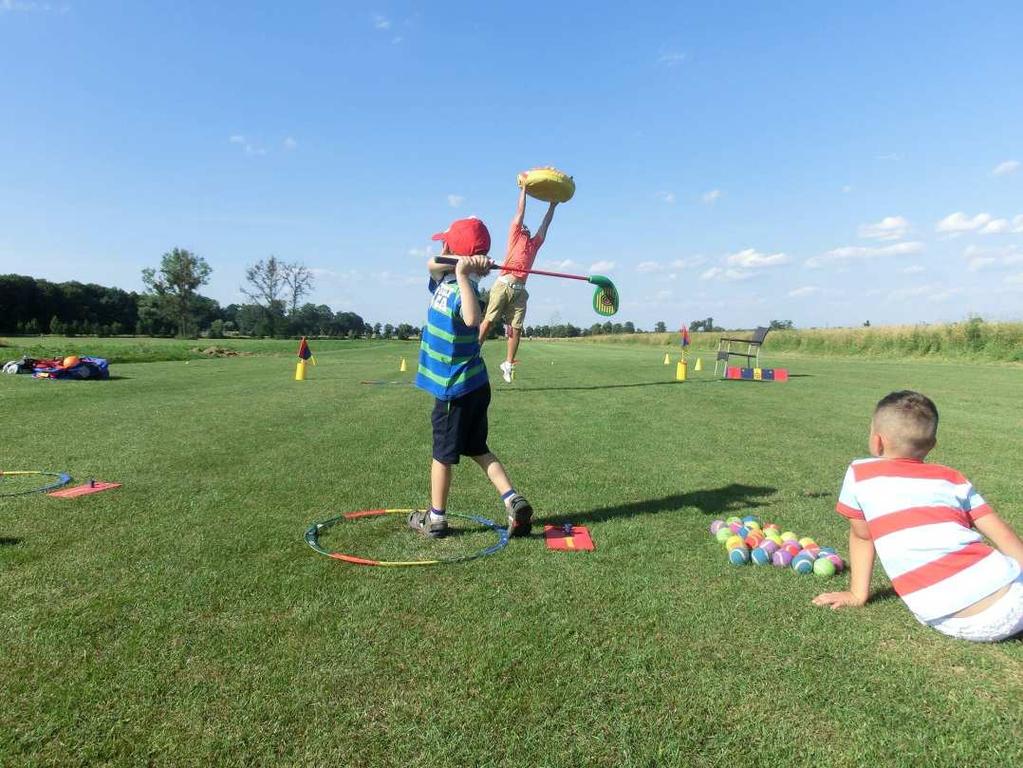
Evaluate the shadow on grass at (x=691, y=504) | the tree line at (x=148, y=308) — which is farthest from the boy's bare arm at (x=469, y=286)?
the tree line at (x=148, y=308)

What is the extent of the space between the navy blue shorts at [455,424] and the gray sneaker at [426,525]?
0.49 metres

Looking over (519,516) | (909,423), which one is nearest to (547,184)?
(519,516)

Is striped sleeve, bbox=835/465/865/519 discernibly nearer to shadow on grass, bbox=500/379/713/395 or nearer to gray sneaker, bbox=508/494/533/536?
gray sneaker, bbox=508/494/533/536

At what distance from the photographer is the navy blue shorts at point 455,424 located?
493 centimetres

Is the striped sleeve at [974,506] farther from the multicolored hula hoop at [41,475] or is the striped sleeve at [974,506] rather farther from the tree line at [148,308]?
the tree line at [148,308]

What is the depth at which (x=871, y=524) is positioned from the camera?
356cm

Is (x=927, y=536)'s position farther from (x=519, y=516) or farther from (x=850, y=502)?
(x=519, y=516)

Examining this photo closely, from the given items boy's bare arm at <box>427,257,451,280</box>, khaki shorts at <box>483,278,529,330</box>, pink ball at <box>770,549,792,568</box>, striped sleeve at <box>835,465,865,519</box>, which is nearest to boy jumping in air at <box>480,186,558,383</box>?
khaki shorts at <box>483,278,529,330</box>

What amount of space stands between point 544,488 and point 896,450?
362 cm

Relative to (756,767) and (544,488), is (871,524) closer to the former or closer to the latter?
(756,767)

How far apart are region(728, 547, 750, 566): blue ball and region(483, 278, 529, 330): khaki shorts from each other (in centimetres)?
767

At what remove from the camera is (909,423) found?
3482 millimetres

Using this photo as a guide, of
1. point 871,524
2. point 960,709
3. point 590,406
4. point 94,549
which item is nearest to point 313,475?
point 94,549

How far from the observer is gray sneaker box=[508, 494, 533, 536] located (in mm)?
4840
